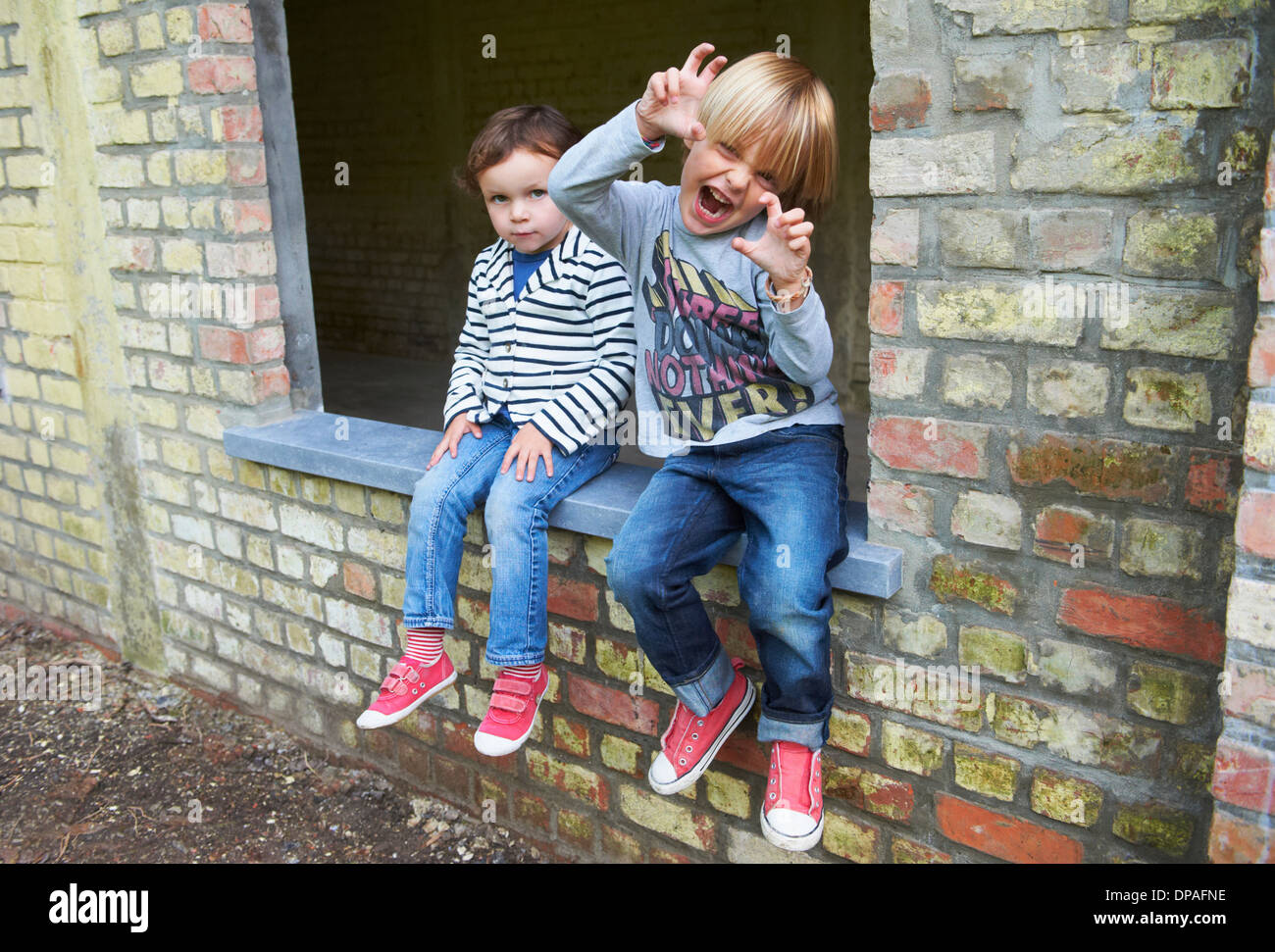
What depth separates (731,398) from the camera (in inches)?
80.0

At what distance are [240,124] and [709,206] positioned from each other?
5.45 ft

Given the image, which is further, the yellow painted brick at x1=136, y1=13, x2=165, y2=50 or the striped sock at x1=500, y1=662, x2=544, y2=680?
the yellow painted brick at x1=136, y1=13, x2=165, y2=50

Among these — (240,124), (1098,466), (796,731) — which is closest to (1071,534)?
(1098,466)

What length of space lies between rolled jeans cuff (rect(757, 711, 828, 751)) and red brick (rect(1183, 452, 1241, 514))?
29.4 inches

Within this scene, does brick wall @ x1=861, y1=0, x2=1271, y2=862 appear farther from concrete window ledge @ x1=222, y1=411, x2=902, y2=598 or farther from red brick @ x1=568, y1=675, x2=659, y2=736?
red brick @ x1=568, y1=675, x2=659, y2=736

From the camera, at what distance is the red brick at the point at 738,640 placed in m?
2.26

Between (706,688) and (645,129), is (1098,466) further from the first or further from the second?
(645,129)

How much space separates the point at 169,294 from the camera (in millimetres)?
3189

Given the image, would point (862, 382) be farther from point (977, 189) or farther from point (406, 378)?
point (977, 189)

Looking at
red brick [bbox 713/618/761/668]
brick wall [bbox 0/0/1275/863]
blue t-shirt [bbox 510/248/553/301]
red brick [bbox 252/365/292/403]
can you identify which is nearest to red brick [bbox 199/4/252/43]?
brick wall [bbox 0/0/1275/863]

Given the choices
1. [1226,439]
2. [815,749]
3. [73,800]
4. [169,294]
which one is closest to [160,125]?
[169,294]

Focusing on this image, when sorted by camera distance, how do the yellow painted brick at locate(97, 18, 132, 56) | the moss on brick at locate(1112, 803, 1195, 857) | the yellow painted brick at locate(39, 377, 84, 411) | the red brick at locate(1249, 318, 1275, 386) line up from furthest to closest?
the yellow painted brick at locate(39, 377, 84, 411) < the yellow painted brick at locate(97, 18, 132, 56) < the moss on brick at locate(1112, 803, 1195, 857) < the red brick at locate(1249, 318, 1275, 386)

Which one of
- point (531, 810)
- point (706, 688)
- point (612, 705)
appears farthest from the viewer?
point (531, 810)

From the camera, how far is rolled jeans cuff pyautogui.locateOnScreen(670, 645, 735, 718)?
2.07 meters
